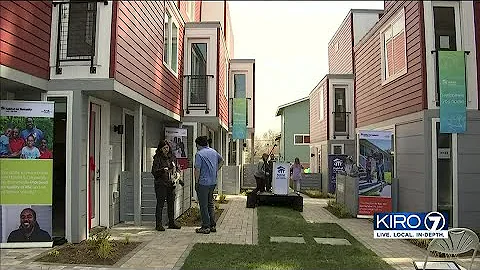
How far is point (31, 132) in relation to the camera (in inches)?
275

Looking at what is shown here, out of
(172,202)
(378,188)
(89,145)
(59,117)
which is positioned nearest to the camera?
(59,117)

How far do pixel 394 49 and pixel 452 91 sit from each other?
2.71 metres

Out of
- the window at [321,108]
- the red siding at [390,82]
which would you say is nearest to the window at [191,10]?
the red siding at [390,82]

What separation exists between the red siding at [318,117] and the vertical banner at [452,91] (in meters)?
12.6

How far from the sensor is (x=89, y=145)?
8.58m

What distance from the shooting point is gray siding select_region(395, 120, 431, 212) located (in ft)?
31.1

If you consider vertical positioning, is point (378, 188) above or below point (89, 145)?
below

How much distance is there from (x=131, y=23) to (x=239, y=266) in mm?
4956

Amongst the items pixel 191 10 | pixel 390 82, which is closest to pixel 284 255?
pixel 390 82

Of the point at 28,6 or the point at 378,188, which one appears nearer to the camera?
the point at 28,6

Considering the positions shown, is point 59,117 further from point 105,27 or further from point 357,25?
point 357,25

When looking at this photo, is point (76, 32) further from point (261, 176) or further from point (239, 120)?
point (239, 120)

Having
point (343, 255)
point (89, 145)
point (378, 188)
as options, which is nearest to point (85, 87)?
point (89, 145)

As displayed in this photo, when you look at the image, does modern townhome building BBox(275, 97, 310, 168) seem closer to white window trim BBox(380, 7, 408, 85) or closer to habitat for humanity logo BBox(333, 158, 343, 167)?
habitat for humanity logo BBox(333, 158, 343, 167)
